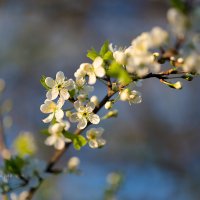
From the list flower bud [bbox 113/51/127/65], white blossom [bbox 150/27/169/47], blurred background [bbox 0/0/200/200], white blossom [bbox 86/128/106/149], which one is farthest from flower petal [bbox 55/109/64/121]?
blurred background [bbox 0/0/200/200]

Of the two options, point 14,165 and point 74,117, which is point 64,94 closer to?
point 74,117

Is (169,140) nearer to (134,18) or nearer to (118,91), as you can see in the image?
(134,18)

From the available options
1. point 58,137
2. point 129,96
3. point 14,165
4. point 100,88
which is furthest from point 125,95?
point 100,88

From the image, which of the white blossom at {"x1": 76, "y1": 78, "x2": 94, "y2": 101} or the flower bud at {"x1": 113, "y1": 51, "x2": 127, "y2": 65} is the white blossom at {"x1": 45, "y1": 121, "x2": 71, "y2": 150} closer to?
the white blossom at {"x1": 76, "y1": 78, "x2": 94, "y2": 101}

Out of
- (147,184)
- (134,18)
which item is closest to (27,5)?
Result: (134,18)

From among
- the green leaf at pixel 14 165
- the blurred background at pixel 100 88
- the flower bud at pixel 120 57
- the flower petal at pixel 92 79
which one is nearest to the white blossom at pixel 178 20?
the flower bud at pixel 120 57
